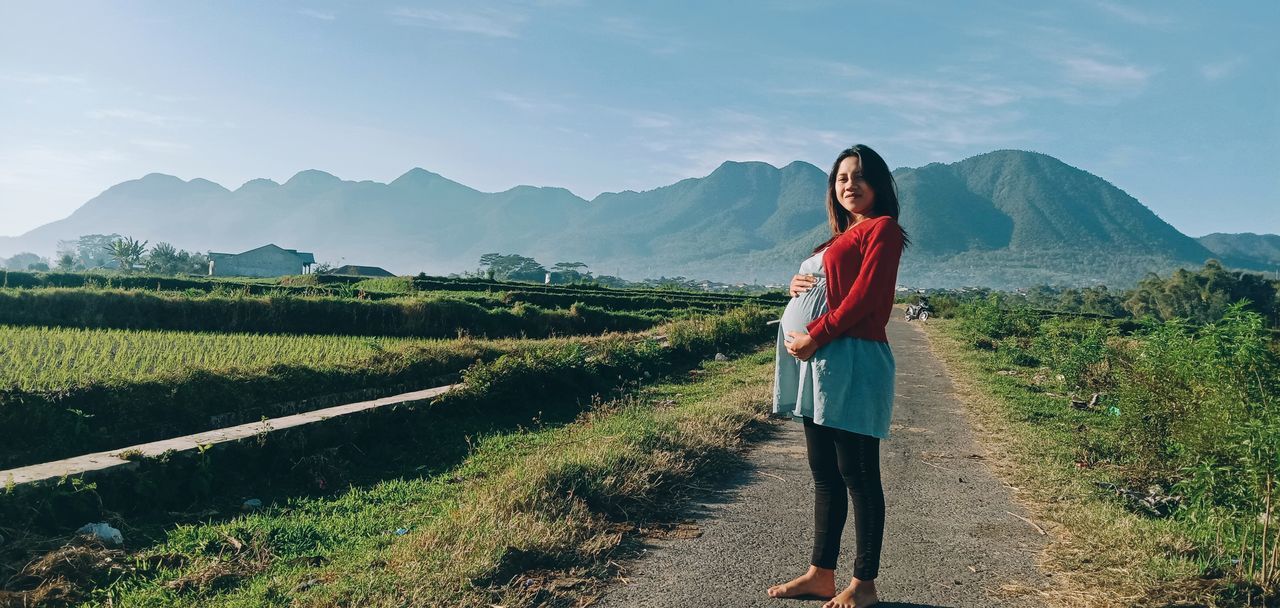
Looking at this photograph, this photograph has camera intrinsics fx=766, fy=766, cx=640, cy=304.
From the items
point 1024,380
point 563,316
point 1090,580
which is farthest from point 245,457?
point 563,316

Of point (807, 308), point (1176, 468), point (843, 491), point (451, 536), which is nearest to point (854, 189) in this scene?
point (807, 308)

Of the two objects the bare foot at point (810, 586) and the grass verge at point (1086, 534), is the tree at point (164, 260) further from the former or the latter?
the bare foot at point (810, 586)

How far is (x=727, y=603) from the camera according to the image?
3.18m

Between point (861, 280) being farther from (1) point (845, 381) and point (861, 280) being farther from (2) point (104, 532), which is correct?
(2) point (104, 532)

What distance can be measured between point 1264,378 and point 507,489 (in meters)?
4.71

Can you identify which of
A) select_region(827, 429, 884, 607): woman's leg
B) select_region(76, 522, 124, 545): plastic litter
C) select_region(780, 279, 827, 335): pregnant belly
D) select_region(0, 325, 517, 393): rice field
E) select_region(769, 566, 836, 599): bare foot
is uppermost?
select_region(780, 279, 827, 335): pregnant belly

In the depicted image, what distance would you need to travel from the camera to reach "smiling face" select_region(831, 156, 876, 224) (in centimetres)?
322

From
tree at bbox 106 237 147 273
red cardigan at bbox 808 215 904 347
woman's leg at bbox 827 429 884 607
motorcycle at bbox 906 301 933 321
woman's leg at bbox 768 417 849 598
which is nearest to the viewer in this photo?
red cardigan at bbox 808 215 904 347

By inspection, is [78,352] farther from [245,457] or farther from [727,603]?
[727,603]

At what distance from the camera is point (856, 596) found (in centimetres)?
316

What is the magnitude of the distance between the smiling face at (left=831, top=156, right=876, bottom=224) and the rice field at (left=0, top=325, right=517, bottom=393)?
7572mm

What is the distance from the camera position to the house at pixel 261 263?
6525cm

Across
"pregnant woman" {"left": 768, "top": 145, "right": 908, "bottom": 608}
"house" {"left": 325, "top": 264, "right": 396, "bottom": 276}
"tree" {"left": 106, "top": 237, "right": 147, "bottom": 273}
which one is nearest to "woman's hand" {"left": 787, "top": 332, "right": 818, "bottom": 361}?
→ "pregnant woman" {"left": 768, "top": 145, "right": 908, "bottom": 608}

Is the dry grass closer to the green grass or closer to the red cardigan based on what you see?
the red cardigan
